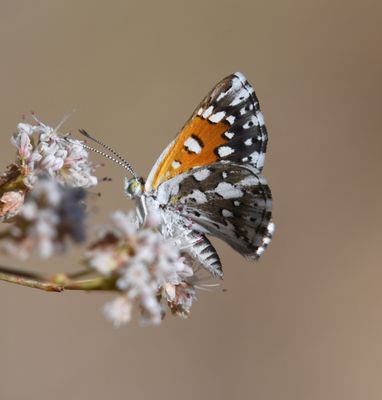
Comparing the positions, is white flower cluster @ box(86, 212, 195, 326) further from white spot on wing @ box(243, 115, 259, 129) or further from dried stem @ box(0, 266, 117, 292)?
white spot on wing @ box(243, 115, 259, 129)

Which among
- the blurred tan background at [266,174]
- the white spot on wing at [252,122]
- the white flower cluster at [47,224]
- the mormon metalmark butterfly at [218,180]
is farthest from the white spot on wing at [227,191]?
the blurred tan background at [266,174]

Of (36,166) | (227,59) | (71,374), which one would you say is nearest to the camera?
(36,166)

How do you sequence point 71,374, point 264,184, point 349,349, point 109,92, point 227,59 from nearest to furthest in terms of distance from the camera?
point 264,184
point 71,374
point 349,349
point 109,92
point 227,59

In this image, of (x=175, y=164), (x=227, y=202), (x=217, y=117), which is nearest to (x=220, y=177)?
(x=227, y=202)

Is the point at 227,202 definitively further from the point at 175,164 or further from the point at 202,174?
the point at 175,164

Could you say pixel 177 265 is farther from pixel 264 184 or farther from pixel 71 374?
pixel 71 374

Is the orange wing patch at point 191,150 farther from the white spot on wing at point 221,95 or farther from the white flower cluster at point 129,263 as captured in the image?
the white flower cluster at point 129,263

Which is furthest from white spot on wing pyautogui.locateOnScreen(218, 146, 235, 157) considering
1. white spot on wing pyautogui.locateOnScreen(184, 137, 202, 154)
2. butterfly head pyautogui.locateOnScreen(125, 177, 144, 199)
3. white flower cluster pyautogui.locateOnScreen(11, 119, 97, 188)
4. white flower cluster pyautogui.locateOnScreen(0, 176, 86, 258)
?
white flower cluster pyautogui.locateOnScreen(0, 176, 86, 258)

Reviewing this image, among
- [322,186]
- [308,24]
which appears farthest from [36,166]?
[308,24]
